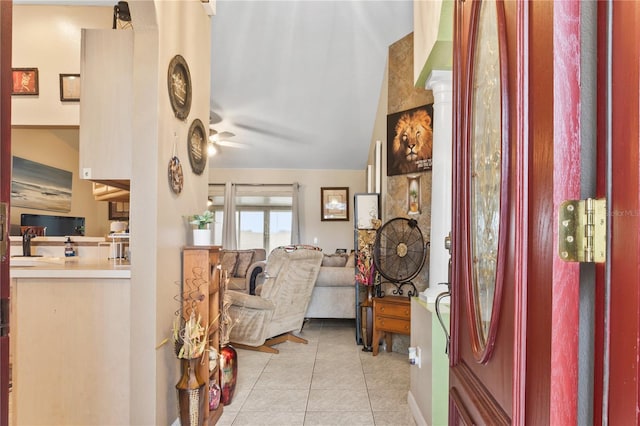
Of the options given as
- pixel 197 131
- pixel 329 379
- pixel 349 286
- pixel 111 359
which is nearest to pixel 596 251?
pixel 111 359

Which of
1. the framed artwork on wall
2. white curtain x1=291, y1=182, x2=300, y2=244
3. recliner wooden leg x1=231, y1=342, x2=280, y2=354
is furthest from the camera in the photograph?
white curtain x1=291, y1=182, x2=300, y2=244

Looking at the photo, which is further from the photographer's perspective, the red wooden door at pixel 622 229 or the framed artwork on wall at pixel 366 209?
the framed artwork on wall at pixel 366 209

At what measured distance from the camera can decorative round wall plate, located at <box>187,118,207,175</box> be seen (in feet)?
8.38

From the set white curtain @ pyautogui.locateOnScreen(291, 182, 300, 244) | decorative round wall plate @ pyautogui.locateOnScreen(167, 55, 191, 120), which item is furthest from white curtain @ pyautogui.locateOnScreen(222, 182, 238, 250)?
decorative round wall plate @ pyautogui.locateOnScreen(167, 55, 191, 120)

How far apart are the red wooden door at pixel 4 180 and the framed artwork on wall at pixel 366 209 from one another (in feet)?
12.9

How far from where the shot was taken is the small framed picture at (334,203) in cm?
834

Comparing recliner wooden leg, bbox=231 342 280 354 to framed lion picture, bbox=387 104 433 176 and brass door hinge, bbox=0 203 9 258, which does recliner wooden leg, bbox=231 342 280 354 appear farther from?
brass door hinge, bbox=0 203 9 258

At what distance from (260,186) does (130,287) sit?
645 cm

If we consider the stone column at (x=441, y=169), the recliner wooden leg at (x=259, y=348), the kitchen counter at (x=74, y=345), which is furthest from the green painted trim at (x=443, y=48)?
the recliner wooden leg at (x=259, y=348)

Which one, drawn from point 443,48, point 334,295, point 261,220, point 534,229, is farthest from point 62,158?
point 534,229

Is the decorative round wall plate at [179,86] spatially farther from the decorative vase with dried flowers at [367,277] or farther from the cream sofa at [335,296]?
the cream sofa at [335,296]

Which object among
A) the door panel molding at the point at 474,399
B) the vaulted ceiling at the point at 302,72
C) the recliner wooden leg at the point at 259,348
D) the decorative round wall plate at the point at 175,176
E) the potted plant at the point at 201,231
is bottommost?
the recliner wooden leg at the point at 259,348

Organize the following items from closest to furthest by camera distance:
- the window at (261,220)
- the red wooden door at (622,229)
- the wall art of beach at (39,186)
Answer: the red wooden door at (622,229)
the wall art of beach at (39,186)
the window at (261,220)

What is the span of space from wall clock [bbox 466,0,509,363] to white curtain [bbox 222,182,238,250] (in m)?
7.74
